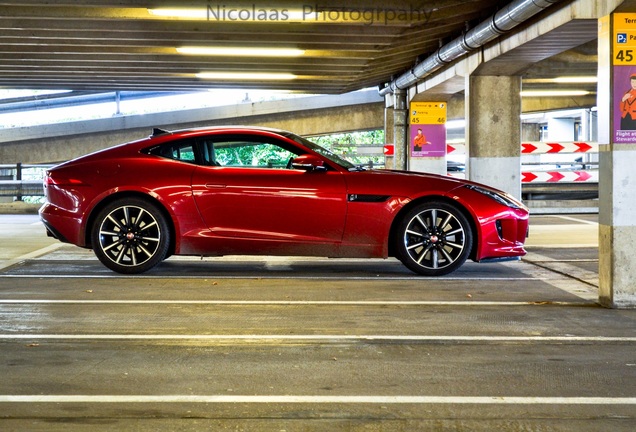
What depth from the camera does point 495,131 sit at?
15.6m

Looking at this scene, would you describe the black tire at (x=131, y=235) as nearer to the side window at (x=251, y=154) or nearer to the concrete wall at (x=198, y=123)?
the side window at (x=251, y=154)

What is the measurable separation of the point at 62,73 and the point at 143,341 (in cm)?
1577

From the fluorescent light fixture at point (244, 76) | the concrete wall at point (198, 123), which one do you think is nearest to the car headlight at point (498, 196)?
the fluorescent light fixture at point (244, 76)

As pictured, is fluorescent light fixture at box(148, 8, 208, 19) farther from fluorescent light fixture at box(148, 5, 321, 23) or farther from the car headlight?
the car headlight

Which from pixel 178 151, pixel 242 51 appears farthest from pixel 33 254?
pixel 242 51

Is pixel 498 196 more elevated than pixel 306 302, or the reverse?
pixel 498 196

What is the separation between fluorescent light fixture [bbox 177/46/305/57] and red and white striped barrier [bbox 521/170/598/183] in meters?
7.36

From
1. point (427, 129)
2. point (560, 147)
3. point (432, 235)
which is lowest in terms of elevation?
point (432, 235)

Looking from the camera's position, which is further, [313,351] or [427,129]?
[427,129]

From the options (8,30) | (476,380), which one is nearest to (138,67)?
(8,30)

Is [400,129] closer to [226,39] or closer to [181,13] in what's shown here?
[226,39]

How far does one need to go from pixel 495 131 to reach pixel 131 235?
8.04 metres

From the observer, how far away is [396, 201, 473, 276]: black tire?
9.24 m

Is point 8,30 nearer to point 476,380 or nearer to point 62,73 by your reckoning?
point 62,73
